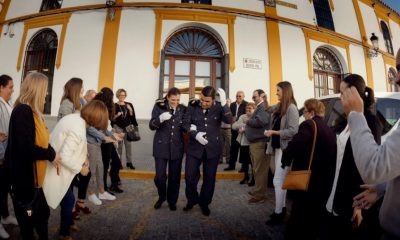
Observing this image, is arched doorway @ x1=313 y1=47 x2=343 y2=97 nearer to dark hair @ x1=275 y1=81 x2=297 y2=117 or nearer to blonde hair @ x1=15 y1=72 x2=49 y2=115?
dark hair @ x1=275 y1=81 x2=297 y2=117

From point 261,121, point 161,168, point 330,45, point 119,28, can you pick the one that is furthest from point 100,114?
point 330,45

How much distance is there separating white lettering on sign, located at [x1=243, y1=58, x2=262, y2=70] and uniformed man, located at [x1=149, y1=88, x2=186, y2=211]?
6591mm

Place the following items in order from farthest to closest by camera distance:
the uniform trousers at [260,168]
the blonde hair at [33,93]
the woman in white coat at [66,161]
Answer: the uniform trousers at [260,168] < the woman in white coat at [66,161] < the blonde hair at [33,93]

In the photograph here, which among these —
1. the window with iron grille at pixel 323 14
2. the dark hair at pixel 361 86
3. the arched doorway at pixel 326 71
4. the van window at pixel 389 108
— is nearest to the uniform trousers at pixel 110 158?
the dark hair at pixel 361 86

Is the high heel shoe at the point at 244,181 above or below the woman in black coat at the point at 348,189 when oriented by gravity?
below

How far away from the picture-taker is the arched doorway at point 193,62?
9836 mm

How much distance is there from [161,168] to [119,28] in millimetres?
7741

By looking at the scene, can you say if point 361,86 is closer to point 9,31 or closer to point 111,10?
point 111,10

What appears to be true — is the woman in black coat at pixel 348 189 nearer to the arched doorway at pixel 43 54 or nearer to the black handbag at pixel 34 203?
the black handbag at pixel 34 203

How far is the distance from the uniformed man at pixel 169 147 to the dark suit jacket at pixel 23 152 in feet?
5.98

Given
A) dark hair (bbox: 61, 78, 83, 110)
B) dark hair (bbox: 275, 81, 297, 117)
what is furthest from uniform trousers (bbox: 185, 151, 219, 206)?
dark hair (bbox: 61, 78, 83, 110)

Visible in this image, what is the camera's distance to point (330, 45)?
1155cm

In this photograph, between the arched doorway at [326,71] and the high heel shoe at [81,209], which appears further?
the arched doorway at [326,71]

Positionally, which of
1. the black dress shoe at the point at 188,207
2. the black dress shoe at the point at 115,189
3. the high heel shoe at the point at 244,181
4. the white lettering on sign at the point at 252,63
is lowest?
the black dress shoe at the point at 188,207
